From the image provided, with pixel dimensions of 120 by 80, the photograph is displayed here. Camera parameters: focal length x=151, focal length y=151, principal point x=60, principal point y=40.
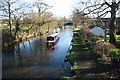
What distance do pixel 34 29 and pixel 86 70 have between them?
31762 millimetres

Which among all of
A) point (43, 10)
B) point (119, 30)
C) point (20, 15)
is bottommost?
point (119, 30)

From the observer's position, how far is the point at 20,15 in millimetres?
28625

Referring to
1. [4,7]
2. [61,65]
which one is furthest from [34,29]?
[61,65]

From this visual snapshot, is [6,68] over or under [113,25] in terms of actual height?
under

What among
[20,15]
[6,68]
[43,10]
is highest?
[43,10]

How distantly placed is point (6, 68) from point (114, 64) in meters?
9.13

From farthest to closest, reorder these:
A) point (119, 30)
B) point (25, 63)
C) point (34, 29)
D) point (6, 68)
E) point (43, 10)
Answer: point (43, 10), point (34, 29), point (119, 30), point (25, 63), point (6, 68)

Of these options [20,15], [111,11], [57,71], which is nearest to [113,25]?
[111,11]

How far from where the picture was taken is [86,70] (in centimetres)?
1078

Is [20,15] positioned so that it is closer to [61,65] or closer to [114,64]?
[61,65]

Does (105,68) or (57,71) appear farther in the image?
(57,71)

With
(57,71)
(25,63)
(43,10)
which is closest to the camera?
(57,71)

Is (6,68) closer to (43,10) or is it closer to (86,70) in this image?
(86,70)

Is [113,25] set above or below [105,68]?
above
